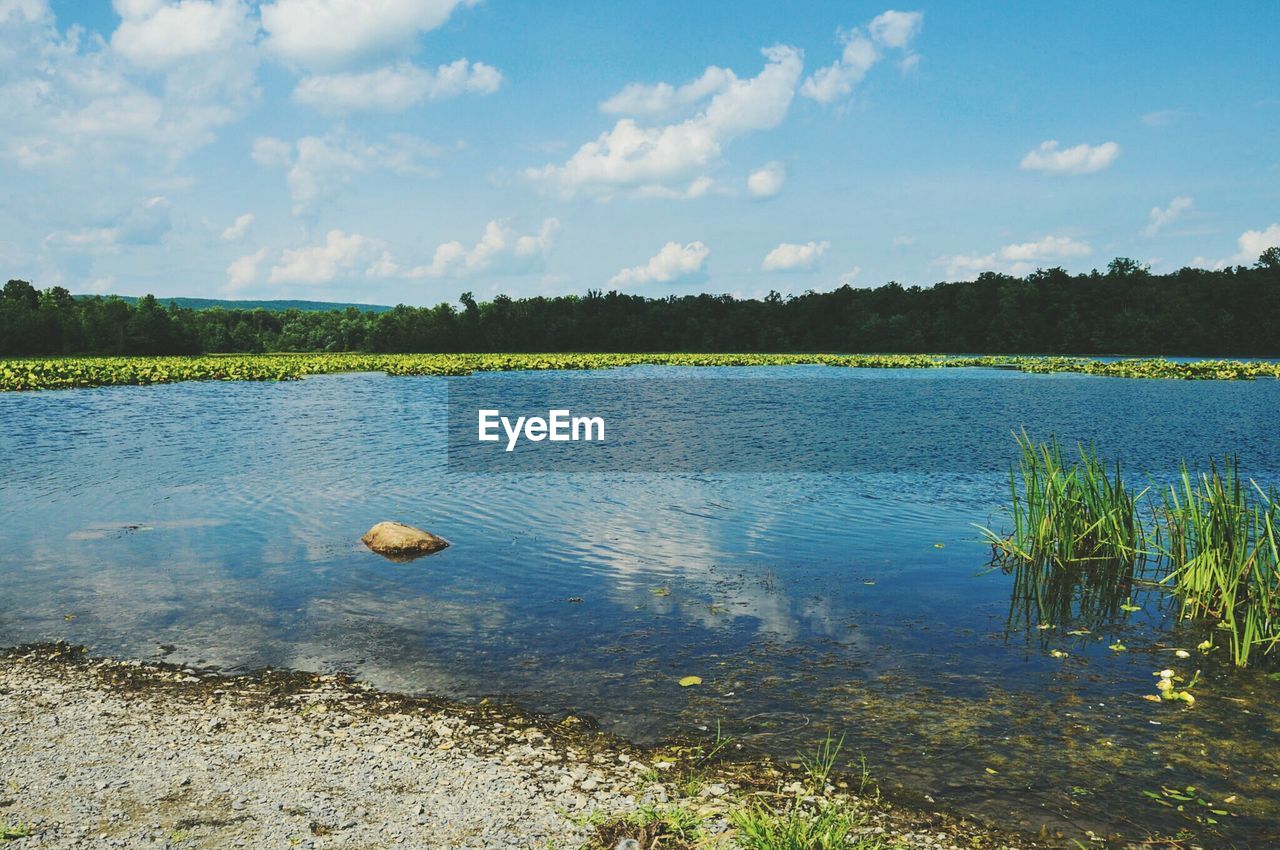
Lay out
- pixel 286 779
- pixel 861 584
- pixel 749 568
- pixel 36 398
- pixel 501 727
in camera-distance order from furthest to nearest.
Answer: pixel 36 398
pixel 749 568
pixel 861 584
pixel 501 727
pixel 286 779

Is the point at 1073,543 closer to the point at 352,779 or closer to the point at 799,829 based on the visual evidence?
the point at 799,829

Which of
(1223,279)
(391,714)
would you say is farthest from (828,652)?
(1223,279)

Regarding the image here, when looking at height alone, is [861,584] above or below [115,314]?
below

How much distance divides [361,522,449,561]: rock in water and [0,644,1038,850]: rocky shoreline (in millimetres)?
5458

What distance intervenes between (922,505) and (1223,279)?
379ft

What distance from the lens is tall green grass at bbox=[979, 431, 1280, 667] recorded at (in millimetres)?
9727

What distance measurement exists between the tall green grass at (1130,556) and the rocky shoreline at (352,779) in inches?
241

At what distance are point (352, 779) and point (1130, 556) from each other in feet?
38.5

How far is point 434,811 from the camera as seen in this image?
5.79 metres

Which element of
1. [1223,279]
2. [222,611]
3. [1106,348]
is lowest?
[222,611]

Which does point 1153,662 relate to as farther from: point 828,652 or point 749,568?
point 749,568

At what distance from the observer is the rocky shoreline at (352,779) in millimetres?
5492

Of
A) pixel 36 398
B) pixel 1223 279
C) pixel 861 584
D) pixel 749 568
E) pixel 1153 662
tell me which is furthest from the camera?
pixel 1223 279

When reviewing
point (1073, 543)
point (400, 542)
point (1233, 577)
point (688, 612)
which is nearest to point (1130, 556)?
point (1073, 543)
